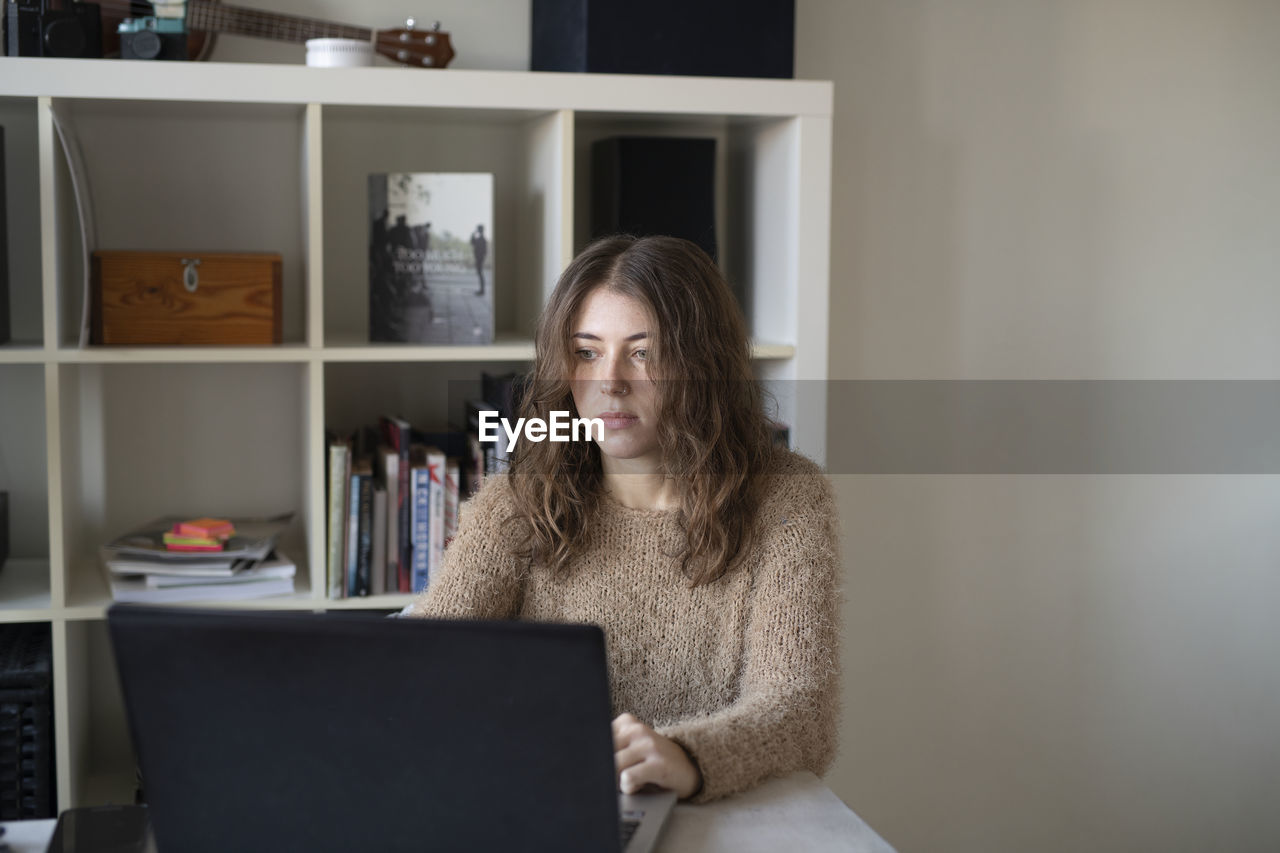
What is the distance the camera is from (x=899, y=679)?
8.52 ft

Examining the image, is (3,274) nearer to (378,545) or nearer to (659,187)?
(378,545)

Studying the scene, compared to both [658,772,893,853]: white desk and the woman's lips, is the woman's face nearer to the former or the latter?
the woman's lips

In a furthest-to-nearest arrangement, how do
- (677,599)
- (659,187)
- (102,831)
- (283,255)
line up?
(283,255) → (659,187) → (677,599) → (102,831)

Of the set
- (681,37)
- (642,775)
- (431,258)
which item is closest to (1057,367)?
(681,37)

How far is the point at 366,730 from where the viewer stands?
809 millimetres

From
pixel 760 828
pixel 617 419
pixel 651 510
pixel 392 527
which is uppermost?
pixel 617 419

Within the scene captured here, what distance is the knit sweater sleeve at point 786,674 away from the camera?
3.69 ft

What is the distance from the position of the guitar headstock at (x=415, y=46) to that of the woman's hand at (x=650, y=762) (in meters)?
1.33

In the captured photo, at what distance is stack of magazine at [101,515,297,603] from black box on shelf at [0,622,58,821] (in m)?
0.18

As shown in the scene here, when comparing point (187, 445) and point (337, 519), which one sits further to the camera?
point (187, 445)

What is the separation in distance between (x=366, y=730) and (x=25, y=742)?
4.43ft

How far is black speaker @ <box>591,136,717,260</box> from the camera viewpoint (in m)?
2.09

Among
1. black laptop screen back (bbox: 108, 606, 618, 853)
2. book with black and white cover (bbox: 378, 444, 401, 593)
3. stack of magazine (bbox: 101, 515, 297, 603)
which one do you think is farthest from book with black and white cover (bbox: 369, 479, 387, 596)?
black laptop screen back (bbox: 108, 606, 618, 853)

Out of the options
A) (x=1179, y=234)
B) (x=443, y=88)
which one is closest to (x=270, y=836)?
(x=443, y=88)
